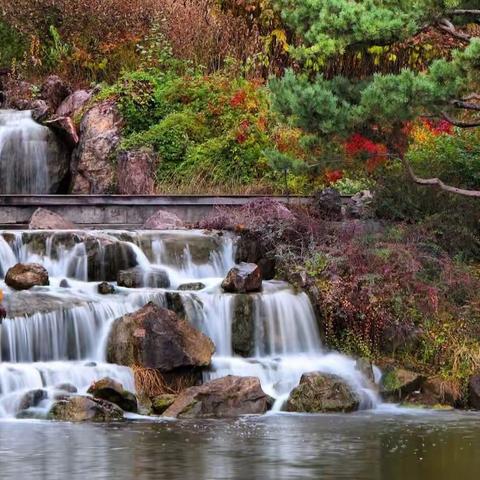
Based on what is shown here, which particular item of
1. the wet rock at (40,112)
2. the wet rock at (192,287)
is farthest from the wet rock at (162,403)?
the wet rock at (40,112)

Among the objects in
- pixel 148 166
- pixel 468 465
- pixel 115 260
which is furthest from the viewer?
pixel 148 166

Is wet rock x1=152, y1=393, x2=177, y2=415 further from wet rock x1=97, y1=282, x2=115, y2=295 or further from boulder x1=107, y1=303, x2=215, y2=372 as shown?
wet rock x1=97, y1=282, x2=115, y2=295

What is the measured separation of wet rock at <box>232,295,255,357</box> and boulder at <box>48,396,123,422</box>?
2.90 meters

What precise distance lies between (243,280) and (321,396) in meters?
2.58

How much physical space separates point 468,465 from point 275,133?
14528 mm

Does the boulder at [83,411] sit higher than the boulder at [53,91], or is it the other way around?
the boulder at [53,91]

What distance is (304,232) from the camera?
1891 centimetres

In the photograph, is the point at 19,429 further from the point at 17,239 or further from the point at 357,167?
the point at 357,167

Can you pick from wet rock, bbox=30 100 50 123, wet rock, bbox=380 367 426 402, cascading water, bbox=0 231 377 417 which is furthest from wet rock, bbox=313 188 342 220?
wet rock, bbox=30 100 50 123

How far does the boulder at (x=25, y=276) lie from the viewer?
655 inches

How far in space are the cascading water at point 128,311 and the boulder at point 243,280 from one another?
0.54 feet

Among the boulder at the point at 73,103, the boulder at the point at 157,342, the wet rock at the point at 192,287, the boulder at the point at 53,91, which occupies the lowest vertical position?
the boulder at the point at 157,342

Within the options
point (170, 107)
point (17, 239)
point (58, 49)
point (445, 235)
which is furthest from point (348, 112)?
point (58, 49)

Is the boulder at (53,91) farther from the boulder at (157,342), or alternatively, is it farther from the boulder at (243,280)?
the boulder at (157,342)
